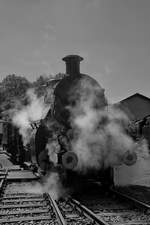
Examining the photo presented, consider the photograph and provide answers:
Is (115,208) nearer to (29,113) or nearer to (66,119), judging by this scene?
(66,119)

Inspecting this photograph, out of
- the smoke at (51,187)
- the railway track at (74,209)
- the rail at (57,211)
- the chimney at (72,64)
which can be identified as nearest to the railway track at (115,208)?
the railway track at (74,209)

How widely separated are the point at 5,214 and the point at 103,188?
3.48 m

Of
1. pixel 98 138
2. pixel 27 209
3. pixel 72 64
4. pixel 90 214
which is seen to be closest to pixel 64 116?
pixel 98 138

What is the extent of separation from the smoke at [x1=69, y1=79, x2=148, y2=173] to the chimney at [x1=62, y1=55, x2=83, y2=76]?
3.87ft

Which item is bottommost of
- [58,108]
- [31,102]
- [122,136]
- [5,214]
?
[5,214]

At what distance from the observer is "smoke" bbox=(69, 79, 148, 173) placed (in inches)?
325

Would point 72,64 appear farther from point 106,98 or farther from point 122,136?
point 122,136

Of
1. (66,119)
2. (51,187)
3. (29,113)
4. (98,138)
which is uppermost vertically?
(29,113)

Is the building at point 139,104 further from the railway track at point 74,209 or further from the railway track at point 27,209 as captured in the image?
the railway track at point 27,209

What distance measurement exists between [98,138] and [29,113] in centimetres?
418

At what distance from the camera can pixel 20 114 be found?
1356 centimetres

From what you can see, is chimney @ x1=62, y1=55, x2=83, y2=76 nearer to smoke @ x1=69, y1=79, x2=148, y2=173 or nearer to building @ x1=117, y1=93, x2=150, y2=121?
smoke @ x1=69, y1=79, x2=148, y2=173

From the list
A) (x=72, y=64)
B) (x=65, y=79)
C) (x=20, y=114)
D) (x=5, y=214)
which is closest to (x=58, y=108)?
(x=65, y=79)

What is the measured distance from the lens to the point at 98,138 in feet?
27.4
